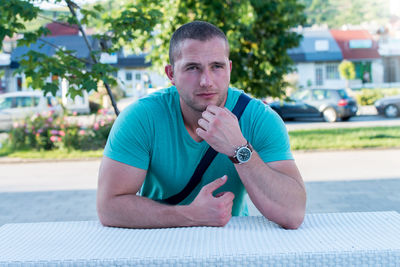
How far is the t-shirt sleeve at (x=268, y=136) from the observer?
8.05 ft

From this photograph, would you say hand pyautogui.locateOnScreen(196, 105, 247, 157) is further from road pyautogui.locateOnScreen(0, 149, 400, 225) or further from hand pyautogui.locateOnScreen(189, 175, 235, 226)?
road pyautogui.locateOnScreen(0, 149, 400, 225)

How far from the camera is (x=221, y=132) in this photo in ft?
7.44

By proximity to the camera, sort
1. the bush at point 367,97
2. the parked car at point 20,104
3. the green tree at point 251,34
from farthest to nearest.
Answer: the bush at point 367,97 → the parked car at point 20,104 → the green tree at point 251,34

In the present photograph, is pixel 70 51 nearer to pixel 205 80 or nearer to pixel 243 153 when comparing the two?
pixel 205 80

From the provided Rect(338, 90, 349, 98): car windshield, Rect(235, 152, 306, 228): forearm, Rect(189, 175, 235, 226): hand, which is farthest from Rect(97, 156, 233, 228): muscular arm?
Rect(338, 90, 349, 98): car windshield

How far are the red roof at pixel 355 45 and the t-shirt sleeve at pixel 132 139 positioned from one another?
45.4 meters

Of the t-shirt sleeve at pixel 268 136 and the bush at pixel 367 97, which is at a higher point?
the t-shirt sleeve at pixel 268 136

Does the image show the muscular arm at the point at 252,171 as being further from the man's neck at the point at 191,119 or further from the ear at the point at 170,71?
the ear at the point at 170,71

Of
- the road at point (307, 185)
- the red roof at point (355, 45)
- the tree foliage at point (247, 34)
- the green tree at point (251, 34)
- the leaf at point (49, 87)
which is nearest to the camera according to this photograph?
the leaf at point (49, 87)

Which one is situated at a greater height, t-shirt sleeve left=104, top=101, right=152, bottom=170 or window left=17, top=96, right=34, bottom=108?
t-shirt sleeve left=104, top=101, right=152, bottom=170

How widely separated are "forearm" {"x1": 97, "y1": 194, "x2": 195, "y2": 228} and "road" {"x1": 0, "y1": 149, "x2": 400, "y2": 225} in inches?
144

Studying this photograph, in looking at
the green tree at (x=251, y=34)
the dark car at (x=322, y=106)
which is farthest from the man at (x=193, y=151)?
the dark car at (x=322, y=106)

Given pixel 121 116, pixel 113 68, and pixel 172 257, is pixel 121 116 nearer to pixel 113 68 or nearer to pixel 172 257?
pixel 172 257

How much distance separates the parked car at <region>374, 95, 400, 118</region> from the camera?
22391mm
